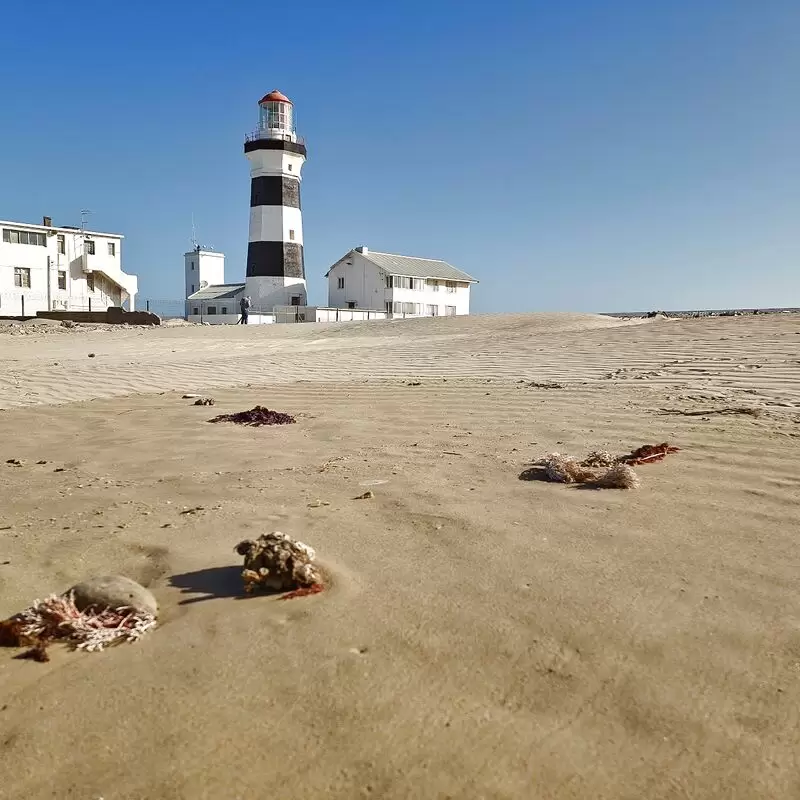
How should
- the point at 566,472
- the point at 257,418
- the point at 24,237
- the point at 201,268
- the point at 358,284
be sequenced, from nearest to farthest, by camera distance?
the point at 566,472 < the point at 257,418 < the point at 24,237 < the point at 358,284 < the point at 201,268

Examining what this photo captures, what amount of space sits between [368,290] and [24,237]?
63.8ft

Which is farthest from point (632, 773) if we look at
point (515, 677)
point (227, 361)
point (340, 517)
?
point (227, 361)

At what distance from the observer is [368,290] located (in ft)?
144

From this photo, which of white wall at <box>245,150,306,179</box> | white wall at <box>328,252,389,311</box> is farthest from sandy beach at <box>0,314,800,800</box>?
white wall at <box>328,252,389,311</box>

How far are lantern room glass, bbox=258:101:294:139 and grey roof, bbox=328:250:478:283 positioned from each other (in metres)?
8.72

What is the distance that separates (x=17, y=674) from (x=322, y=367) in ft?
30.5

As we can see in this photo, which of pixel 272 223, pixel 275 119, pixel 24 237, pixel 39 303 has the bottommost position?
pixel 39 303

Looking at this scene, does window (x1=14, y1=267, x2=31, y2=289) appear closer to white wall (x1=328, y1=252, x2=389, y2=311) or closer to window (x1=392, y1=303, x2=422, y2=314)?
white wall (x1=328, y1=252, x2=389, y2=311)

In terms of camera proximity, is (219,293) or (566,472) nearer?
(566,472)

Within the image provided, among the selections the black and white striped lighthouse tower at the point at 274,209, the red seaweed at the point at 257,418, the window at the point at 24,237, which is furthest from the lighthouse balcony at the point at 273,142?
the red seaweed at the point at 257,418

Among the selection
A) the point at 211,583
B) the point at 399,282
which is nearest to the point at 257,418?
the point at 211,583

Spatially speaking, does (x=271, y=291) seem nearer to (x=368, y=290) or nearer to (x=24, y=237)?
(x=368, y=290)

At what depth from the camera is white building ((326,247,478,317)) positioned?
1700 inches

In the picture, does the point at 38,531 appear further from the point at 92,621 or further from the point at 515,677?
the point at 515,677
